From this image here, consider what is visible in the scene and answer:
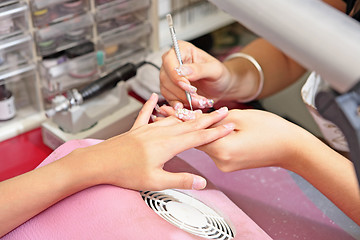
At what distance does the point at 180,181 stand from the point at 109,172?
0.35 ft

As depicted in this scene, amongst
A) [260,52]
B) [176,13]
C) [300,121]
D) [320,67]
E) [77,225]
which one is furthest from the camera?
[176,13]

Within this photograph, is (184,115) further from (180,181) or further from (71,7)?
(71,7)

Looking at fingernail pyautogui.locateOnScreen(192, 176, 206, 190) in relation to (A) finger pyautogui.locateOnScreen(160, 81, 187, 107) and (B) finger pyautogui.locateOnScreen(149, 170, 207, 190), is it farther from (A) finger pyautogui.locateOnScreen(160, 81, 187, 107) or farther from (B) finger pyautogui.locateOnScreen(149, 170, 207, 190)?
(A) finger pyautogui.locateOnScreen(160, 81, 187, 107)

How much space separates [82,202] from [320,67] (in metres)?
0.47

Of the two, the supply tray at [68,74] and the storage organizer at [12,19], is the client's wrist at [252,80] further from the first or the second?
the storage organizer at [12,19]

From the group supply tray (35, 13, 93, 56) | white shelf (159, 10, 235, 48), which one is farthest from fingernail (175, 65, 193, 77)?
white shelf (159, 10, 235, 48)

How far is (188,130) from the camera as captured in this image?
2.38ft

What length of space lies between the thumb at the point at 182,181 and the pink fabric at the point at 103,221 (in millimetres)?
57

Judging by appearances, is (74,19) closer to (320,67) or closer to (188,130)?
(188,130)

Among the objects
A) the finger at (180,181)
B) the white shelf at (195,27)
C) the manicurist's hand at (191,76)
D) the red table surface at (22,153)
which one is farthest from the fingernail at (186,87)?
the white shelf at (195,27)

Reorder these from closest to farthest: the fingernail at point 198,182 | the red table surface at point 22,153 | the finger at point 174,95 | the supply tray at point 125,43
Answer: the fingernail at point 198,182 → the finger at point 174,95 → the red table surface at point 22,153 → the supply tray at point 125,43

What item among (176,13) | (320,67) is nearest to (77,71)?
(176,13)

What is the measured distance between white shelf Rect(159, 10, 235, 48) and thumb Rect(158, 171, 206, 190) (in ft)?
2.48

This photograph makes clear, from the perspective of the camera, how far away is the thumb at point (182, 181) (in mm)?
662
